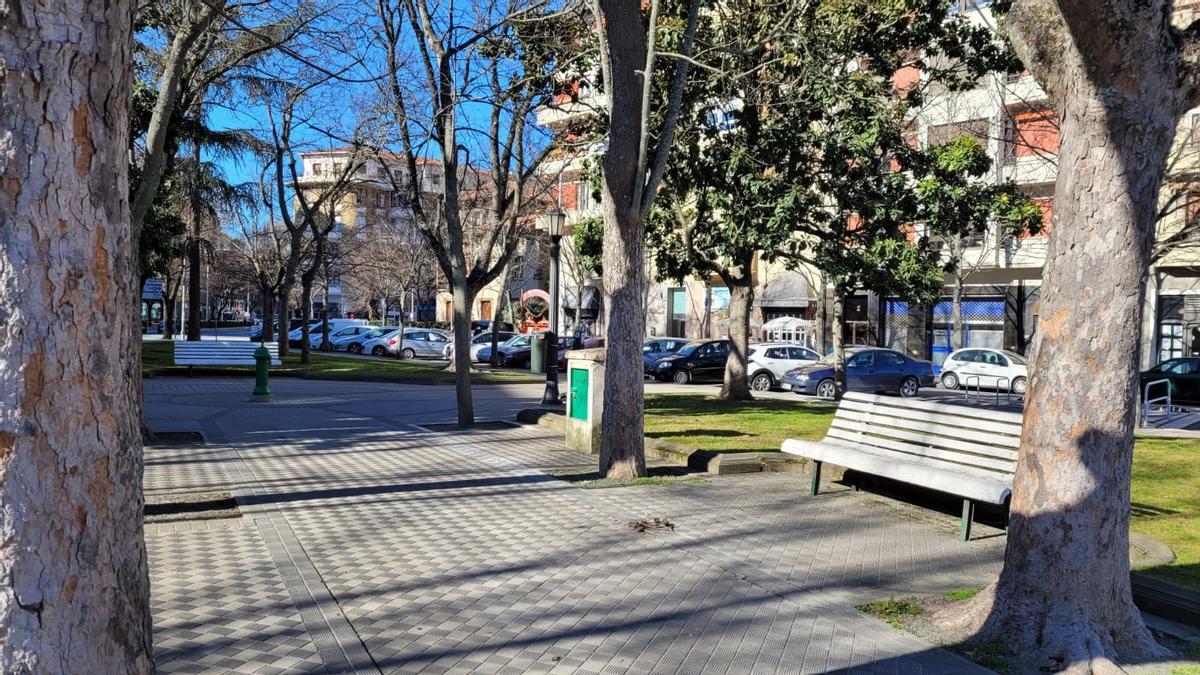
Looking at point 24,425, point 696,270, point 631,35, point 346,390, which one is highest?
point 631,35

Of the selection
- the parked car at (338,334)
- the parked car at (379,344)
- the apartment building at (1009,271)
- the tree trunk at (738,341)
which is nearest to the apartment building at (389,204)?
the parked car at (379,344)

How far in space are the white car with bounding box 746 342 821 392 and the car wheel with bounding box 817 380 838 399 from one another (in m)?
2.05

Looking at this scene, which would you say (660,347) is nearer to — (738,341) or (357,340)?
(738,341)

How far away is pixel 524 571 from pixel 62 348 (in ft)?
14.2

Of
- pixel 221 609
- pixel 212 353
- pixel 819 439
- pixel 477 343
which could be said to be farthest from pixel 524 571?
pixel 477 343

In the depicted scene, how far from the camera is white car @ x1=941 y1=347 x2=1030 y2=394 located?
29.2 metres

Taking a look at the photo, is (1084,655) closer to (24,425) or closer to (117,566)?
(117,566)

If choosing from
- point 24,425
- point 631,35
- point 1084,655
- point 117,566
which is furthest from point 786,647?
point 631,35

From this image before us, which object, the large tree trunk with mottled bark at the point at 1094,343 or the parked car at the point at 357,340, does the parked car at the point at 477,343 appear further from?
the large tree trunk with mottled bark at the point at 1094,343

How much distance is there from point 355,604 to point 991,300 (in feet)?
119

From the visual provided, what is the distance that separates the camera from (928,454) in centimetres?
812

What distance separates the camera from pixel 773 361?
29031 mm

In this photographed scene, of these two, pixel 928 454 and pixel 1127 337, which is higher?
pixel 1127 337

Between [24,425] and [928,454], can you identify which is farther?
[928,454]
